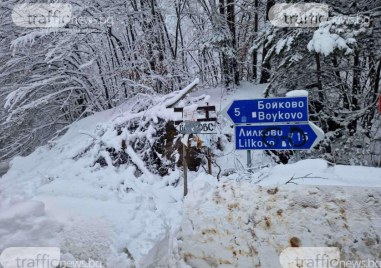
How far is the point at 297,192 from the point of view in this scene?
3895 mm

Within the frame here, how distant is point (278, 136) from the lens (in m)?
4.39

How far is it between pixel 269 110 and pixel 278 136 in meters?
0.34

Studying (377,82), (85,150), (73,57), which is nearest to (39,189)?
(85,150)

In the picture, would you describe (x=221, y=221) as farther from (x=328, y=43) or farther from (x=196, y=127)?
(x=328, y=43)

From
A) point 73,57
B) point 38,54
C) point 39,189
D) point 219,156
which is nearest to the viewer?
point 39,189

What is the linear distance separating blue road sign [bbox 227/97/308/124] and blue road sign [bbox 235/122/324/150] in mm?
86

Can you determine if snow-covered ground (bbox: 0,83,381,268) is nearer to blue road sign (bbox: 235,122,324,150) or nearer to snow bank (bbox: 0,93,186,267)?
snow bank (bbox: 0,93,186,267)

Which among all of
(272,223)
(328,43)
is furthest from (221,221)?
(328,43)

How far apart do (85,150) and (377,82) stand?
6970mm

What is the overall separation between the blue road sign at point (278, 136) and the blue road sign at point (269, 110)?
0.09 meters

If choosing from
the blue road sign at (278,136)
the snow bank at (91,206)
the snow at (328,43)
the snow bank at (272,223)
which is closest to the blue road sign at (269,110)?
the blue road sign at (278,136)

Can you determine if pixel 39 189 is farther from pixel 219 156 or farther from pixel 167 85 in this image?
pixel 167 85

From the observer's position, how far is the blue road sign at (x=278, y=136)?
4277 mm

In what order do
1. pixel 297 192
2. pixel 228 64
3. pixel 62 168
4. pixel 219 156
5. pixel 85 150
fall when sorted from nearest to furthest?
pixel 297 192 < pixel 219 156 < pixel 62 168 < pixel 85 150 < pixel 228 64
